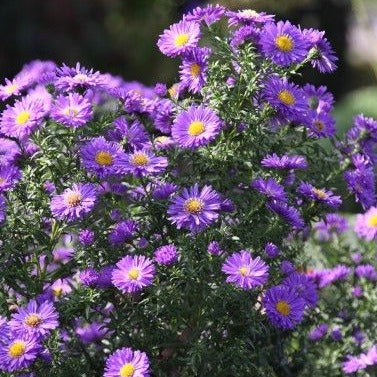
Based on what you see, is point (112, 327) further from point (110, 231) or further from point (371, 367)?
point (371, 367)

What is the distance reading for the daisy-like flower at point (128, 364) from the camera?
5.71ft

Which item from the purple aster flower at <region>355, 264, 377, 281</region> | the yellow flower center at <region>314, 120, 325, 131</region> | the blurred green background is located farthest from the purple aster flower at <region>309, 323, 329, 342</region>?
the blurred green background

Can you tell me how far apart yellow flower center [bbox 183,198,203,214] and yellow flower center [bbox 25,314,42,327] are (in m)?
0.36

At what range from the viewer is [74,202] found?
5.85ft

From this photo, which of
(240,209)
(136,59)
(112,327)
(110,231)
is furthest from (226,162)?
(136,59)

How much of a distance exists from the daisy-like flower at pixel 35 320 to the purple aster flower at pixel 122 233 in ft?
0.60

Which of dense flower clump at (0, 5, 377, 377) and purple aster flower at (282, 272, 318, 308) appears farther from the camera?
purple aster flower at (282, 272, 318, 308)

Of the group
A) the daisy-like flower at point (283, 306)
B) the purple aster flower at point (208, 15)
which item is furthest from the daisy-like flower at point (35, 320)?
the purple aster flower at point (208, 15)

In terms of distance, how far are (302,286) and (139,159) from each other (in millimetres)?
459

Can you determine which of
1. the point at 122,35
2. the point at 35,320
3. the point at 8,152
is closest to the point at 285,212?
the point at 35,320

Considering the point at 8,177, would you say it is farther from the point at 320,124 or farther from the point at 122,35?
the point at 122,35

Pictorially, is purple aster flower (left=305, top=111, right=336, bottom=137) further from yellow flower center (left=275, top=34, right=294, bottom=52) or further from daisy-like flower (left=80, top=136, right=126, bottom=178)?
daisy-like flower (left=80, top=136, right=126, bottom=178)

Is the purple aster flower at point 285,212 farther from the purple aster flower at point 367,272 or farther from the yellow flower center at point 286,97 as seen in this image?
the purple aster flower at point 367,272

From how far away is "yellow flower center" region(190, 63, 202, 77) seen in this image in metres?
1.94
